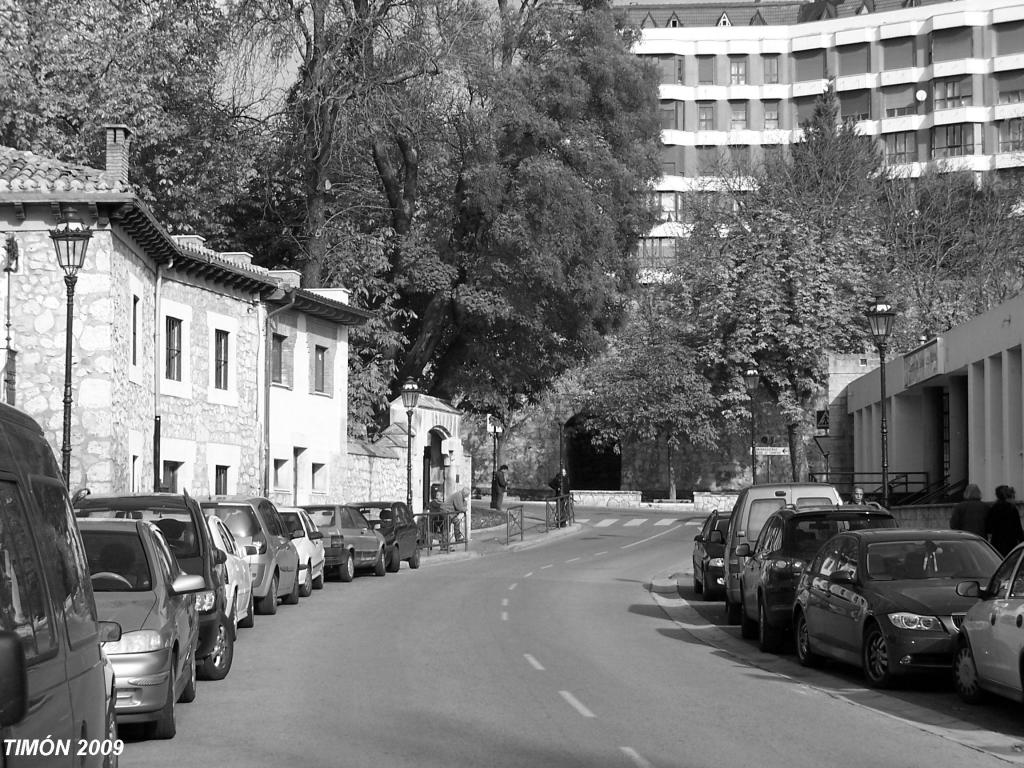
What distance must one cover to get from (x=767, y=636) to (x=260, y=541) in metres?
7.58

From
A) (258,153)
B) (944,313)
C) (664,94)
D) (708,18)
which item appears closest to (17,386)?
(258,153)

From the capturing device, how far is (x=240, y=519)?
2069cm

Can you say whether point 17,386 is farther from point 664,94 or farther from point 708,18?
point 708,18

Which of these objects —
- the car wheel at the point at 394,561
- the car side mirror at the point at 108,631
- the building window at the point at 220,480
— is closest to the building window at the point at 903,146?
the building window at the point at 220,480

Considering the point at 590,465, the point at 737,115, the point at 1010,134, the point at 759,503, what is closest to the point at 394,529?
the point at 759,503

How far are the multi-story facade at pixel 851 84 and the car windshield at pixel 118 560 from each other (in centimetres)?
7219

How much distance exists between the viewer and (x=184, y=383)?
32.1 m

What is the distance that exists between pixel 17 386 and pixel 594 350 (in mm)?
23066

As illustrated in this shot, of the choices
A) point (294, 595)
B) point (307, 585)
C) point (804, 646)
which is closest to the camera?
point (804, 646)

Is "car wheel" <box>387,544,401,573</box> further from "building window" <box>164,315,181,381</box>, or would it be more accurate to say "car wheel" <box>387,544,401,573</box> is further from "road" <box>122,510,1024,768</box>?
"road" <box>122,510,1024,768</box>

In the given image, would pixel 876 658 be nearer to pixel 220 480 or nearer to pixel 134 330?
pixel 134 330

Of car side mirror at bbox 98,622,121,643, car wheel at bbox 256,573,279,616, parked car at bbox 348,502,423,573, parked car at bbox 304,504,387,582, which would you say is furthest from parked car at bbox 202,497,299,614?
car side mirror at bbox 98,622,121,643

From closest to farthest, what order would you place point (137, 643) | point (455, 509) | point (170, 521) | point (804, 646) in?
point (137, 643)
point (170, 521)
point (804, 646)
point (455, 509)

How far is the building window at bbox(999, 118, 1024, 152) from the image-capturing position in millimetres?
88812
